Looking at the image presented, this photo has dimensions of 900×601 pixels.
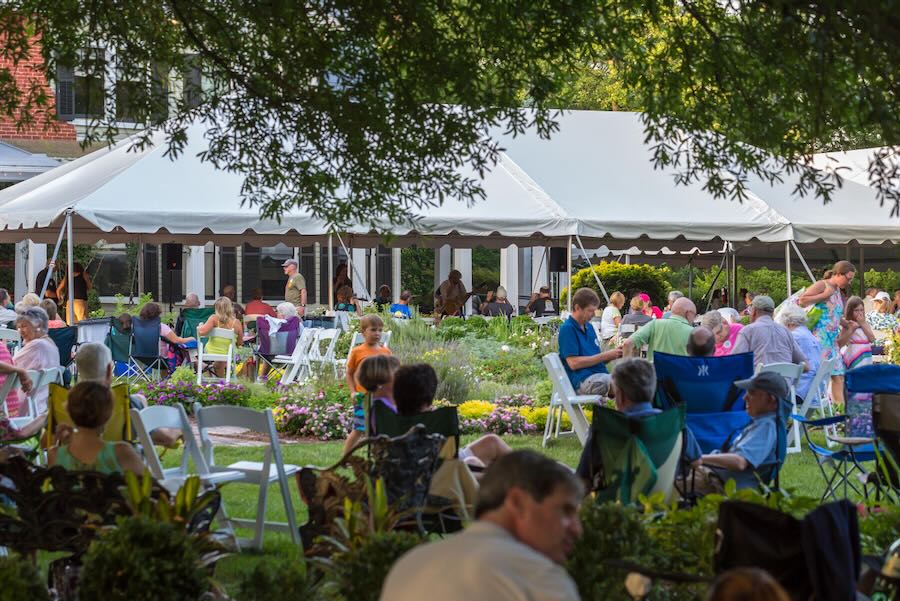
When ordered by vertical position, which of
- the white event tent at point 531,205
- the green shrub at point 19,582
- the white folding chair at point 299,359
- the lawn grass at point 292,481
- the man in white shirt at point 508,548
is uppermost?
the white event tent at point 531,205

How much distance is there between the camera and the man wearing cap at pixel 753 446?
6.35 meters

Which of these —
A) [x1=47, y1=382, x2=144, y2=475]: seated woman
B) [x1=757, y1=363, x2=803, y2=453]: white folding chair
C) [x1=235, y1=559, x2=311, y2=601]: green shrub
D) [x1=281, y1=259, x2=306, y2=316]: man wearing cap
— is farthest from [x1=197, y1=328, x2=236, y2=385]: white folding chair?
[x1=235, y1=559, x2=311, y2=601]: green shrub

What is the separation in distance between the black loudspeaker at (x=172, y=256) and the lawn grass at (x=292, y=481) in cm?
1448

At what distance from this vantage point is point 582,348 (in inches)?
399

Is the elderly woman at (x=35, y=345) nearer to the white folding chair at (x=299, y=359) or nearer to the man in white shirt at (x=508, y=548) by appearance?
the white folding chair at (x=299, y=359)

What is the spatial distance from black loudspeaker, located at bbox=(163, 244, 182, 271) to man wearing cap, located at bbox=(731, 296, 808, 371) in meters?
16.4

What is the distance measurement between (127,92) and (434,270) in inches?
1118

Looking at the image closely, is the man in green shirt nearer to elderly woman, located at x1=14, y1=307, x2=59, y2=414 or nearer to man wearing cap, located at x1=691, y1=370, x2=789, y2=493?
man wearing cap, located at x1=691, y1=370, x2=789, y2=493

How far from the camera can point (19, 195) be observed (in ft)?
60.2

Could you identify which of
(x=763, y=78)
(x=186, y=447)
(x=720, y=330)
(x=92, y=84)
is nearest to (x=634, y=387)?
(x=763, y=78)

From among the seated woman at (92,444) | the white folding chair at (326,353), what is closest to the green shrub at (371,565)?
the seated woman at (92,444)

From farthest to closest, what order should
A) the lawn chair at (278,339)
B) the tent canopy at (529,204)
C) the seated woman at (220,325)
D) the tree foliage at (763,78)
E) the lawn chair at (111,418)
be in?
the tent canopy at (529,204)
the lawn chair at (278,339)
the seated woman at (220,325)
the lawn chair at (111,418)
the tree foliage at (763,78)

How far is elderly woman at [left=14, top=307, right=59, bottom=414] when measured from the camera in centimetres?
984

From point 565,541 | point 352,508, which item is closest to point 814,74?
point 352,508
